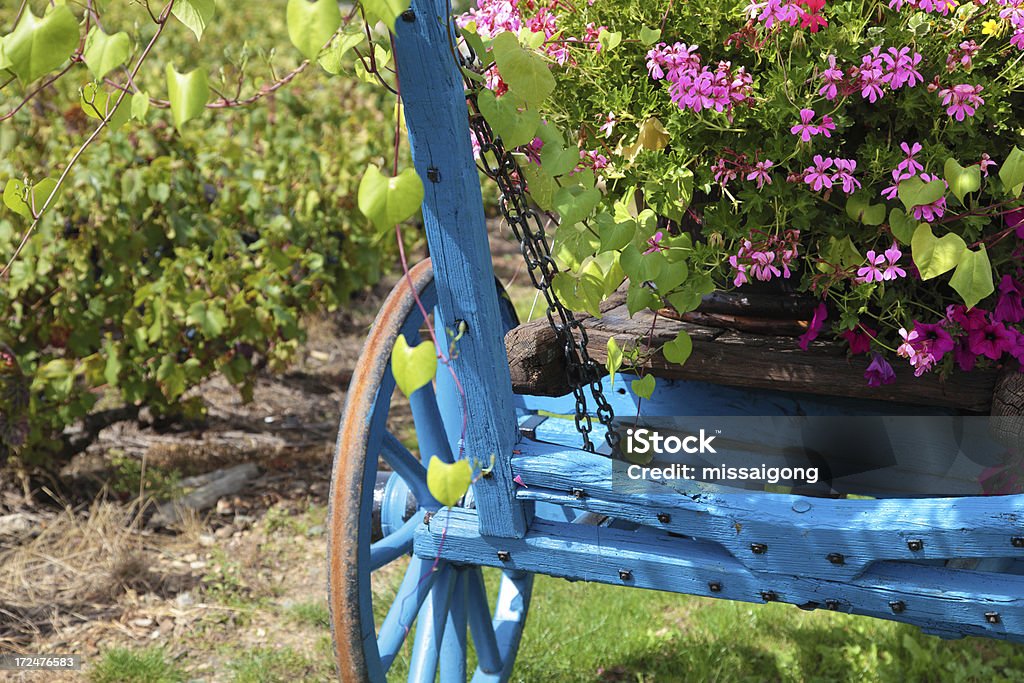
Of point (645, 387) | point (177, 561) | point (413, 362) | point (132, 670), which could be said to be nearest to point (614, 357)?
point (645, 387)

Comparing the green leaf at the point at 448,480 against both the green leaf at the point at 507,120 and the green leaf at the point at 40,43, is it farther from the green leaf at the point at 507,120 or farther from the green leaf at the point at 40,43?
the green leaf at the point at 40,43

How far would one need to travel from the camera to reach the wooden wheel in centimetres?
172

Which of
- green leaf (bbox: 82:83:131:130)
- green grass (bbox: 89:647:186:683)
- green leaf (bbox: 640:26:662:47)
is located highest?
green leaf (bbox: 82:83:131:130)

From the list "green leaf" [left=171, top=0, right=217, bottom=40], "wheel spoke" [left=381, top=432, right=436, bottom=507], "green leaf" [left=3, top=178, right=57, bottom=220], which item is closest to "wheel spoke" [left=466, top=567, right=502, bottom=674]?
"wheel spoke" [left=381, top=432, right=436, bottom=507]

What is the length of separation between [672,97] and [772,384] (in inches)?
21.0

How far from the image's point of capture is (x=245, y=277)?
11.0ft

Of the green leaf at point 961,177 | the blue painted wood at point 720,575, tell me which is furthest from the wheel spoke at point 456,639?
the green leaf at point 961,177

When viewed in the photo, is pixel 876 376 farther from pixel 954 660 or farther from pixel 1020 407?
pixel 954 660

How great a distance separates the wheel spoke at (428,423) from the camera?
1.94 meters

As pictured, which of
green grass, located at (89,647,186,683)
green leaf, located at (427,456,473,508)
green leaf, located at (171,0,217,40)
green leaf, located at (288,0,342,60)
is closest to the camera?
green leaf, located at (288,0,342,60)

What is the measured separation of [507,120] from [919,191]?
1.82ft

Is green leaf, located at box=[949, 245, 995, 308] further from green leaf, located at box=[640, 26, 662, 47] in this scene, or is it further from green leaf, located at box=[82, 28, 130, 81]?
green leaf, located at box=[82, 28, 130, 81]

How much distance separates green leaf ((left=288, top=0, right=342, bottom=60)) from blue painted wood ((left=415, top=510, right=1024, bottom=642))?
957 mm

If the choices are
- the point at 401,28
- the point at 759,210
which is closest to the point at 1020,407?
the point at 759,210
